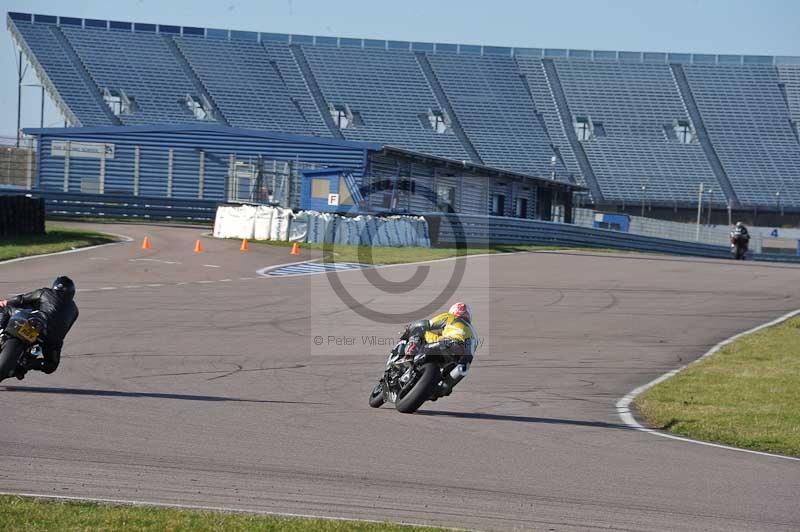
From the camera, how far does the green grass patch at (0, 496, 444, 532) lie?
596 cm

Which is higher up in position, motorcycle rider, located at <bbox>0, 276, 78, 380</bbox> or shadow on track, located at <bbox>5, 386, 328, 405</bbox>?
motorcycle rider, located at <bbox>0, 276, 78, 380</bbox>

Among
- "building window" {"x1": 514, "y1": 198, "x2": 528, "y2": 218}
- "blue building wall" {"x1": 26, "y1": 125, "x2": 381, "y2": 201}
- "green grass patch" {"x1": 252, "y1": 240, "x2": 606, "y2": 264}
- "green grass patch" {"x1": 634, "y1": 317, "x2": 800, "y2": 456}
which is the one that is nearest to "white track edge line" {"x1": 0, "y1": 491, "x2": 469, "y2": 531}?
"green grass patch" {"x1": 634, "y1": 317, "x2": 800, "y2": 456}

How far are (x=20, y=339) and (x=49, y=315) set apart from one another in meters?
0.45

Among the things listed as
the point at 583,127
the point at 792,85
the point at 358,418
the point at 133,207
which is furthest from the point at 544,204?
the point at 358,418

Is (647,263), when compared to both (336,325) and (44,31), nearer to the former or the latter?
(336,325)

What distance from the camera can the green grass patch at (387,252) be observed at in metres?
30.9

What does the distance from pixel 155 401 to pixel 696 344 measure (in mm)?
10411

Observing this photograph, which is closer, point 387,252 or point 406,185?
point 387,252

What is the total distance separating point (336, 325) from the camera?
18.1 metres

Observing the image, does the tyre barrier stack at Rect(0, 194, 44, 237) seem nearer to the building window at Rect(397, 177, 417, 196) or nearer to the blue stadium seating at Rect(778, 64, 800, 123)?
the building window at Rect(397, 177, 417, 196)

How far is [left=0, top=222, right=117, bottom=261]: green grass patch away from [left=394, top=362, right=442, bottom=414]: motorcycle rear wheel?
17585mm

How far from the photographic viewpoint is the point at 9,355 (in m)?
10.6

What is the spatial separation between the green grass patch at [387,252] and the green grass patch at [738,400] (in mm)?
14749

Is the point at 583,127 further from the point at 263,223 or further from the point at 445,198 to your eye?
the point at 263,223
